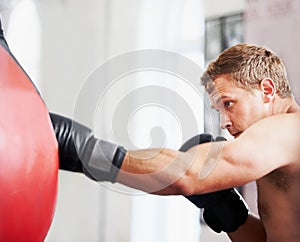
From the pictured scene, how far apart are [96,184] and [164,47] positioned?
0.35m

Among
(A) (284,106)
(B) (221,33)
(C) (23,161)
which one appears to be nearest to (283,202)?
(A) (284,106)

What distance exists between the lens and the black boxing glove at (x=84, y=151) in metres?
0.98

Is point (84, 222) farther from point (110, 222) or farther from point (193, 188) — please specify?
point (193, 188)

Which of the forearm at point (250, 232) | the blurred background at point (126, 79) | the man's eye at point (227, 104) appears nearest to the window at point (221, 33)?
the blurred background at point (126, 79)

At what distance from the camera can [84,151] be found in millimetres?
1000

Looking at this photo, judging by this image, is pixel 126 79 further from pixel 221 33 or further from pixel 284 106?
pixel 284 106

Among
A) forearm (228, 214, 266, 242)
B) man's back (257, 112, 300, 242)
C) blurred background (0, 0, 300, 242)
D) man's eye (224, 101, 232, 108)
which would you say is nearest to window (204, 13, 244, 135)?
blurred background (0, 0, 300, 242)

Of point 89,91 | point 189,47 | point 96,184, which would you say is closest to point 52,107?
point 89,91

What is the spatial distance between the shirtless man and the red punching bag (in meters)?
0.21

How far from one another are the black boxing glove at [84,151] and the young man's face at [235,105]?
0.25 metres

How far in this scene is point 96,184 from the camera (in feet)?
3.79

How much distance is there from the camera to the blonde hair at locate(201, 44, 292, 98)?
1144 mm

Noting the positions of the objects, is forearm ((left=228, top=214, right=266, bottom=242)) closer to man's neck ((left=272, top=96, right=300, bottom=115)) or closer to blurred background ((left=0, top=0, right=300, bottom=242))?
blurred background ((left=0, top=0, right=300, bottom=242))

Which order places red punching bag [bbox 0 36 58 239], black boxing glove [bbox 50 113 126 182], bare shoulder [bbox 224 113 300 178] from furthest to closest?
bare shoulder [bbox 224 113 300 178] < black boxing glove [bbox 50 113 126 182] < red punching bag [bbox 0 36 58 239]
